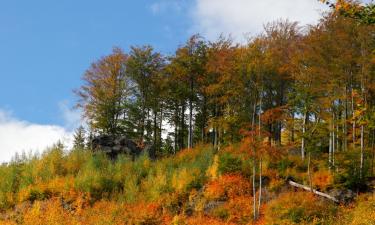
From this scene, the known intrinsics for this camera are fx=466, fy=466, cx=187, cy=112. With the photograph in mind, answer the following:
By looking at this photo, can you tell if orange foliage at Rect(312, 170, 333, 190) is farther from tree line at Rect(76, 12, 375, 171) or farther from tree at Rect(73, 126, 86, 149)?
tree at Rect(73, 126, 86, 149)

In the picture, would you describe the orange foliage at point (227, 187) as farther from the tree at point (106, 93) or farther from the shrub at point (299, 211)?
the tree at point (106, 93)

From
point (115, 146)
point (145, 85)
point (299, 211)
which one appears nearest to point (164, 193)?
point (299, 211)

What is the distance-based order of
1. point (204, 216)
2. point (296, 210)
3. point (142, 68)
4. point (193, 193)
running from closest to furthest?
1. point (296, 210)
2. point (204, 216)
3. point (193, 193)
4. point (142, 68)

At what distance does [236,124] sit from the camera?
28.8 metres

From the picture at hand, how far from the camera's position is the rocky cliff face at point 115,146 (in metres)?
30.0

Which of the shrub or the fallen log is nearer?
the shrub

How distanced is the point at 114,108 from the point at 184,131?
5.98m

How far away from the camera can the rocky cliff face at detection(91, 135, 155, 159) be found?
29953 millimetres

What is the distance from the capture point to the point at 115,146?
30312mm

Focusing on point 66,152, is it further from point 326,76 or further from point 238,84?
point 326,76

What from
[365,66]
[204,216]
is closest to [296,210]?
[204,216]

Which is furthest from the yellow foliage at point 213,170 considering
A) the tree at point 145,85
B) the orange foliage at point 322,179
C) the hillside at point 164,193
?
the tree at point 145,85

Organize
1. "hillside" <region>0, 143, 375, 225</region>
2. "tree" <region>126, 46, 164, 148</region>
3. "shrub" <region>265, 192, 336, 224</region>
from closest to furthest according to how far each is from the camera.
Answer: "shrub" <region>265, 192, 336, 224</region> → "hillside" <region>0, 143, 375, 225</region> → "tree" <region>126, 46, 164, 148</region>

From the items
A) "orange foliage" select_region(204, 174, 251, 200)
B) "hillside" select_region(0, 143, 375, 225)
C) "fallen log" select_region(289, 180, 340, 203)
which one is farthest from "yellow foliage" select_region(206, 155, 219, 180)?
"fallen log" select_region(289, 180, 340, 203)
